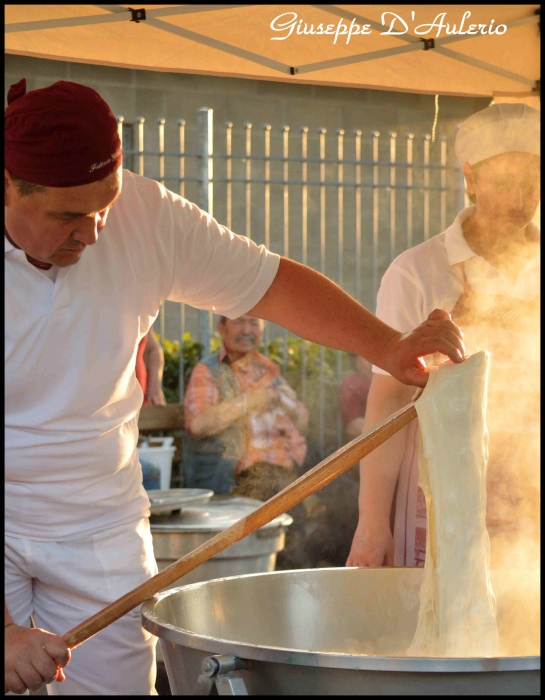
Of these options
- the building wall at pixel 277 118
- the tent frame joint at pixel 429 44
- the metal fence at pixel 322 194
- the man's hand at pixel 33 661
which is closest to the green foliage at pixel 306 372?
the metal fence at pixel 322 194

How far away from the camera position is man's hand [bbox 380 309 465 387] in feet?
6.23

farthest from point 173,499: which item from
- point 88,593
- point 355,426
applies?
point 355,426

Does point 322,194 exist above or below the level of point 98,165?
above

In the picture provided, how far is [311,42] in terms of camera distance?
2863 mm

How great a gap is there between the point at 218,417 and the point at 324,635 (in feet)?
11.1

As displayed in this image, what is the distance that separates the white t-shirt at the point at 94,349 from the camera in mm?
1874

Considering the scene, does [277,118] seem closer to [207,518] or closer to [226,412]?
[226,412]

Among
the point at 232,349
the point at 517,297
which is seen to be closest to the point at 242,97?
the point at 232,349

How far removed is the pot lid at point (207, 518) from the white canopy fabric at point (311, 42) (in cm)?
149

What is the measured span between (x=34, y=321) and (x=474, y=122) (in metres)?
1.32

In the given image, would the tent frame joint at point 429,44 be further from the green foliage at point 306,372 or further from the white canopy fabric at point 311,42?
the green foliage at point 306,372

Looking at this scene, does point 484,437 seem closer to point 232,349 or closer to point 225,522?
point 225,522

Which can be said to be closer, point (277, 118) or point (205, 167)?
point (205, 167)

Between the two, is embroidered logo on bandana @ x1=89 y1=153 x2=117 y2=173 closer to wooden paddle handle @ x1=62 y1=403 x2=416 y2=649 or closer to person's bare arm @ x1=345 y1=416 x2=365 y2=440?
wooden paddle handle @ x1=62 y1=403 x2=416 y2=649
